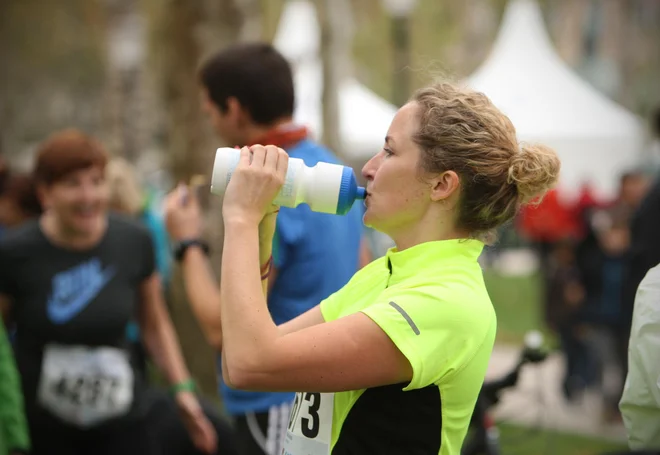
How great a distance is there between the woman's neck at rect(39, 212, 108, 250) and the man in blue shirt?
0.74 meters

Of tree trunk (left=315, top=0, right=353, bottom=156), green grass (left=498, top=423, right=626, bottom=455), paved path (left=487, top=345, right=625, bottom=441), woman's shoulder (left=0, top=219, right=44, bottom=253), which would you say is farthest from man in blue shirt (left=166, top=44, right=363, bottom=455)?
tree trunk (left=315, top=0, right=353, bottom=156)

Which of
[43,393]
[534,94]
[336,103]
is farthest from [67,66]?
[43,393]

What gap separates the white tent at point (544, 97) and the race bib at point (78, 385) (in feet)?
28.6

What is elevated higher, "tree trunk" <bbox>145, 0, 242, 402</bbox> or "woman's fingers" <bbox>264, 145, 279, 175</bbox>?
"woman's fingers" <bbox>264, 145, 279, 175</bbox>

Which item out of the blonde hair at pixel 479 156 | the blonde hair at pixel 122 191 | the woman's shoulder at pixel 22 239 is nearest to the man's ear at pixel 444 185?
the blonde hair at pixel 479 156

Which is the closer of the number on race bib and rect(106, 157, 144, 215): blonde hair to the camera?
the number on race bib

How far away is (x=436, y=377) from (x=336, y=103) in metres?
12.4

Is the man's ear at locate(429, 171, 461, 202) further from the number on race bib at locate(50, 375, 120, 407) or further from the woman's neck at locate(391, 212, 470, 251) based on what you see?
the number on race bib at locate(50, 375, 120, 407)

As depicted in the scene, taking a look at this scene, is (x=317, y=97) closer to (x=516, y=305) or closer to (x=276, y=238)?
(x=516, y=305)

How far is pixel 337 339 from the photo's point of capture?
6.77 feet

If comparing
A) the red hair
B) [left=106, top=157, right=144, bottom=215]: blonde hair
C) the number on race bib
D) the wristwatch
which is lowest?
[left=106, top=157, right=144, bottom=215]: blonde hair

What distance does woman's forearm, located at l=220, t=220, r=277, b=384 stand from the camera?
6.74 feet

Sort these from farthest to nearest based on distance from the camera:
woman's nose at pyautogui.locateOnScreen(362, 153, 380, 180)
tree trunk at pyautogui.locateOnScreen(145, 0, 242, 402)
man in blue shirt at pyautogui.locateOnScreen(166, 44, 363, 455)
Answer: tree trunk at pyautogui.locateOnScreen(145, 0, 242, 402)
man in blue shirt at pyautogui.locateOnScreen(166, 44, 363, 455)
woman's nose at pyautogui.locateOnScreen(362, 153, 380, 180)

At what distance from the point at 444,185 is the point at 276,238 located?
119cm
